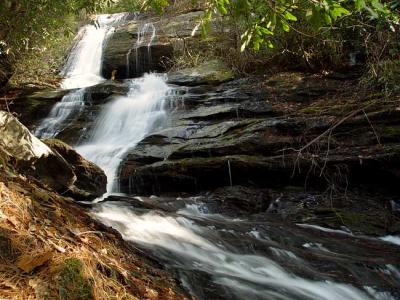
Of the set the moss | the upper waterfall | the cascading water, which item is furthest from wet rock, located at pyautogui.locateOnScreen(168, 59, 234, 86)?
the moss

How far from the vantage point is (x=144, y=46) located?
1589 centimetres

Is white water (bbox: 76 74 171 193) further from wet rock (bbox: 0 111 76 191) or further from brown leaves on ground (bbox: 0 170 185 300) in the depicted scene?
brown leaves on ground (bbox: 0 170 185 300)

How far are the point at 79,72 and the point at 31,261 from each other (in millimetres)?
15533

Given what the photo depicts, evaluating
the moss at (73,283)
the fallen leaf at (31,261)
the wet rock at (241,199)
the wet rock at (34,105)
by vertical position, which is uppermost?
the fallen leaf at (31,261)

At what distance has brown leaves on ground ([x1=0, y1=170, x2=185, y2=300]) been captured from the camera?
2.11 metres

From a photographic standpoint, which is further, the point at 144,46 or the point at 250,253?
the point at 144,46

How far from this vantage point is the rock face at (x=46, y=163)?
4.45m

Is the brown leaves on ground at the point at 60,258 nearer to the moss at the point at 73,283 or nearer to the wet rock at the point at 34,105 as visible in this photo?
the moss at the point at 73,283

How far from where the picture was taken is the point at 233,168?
23.9 feet

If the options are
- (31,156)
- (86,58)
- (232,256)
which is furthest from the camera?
(86,58)

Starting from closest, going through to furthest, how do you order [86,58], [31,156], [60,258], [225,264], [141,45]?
[60,258] → [225,264] → [31,156] → [141,45] → [86,58]

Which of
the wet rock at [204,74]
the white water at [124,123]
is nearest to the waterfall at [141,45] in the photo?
the wet rock at [204,74]

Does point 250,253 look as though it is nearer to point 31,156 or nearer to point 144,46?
point 31,156

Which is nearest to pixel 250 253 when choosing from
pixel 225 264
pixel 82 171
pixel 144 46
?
pixel 225 264
